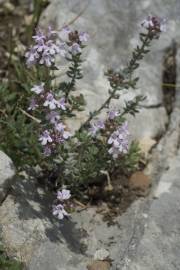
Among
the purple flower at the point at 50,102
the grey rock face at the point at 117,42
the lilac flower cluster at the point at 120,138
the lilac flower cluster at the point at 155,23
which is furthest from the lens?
the grey rock face at the point at 117,42

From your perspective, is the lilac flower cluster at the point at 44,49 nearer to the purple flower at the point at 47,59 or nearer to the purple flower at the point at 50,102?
the purple flower at the point at 47,59

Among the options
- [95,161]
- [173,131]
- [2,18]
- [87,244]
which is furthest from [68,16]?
[87,244]

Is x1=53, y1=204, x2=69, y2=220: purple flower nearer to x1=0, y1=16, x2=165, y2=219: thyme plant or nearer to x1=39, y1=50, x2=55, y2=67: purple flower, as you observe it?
x1=0, y1=16, x2=165, y2=219: thyme plant

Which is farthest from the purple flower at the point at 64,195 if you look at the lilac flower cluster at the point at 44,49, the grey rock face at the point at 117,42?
the grey rock face at the point at 117,42

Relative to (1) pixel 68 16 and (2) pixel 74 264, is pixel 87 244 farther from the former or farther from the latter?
(1) pixel 68 16

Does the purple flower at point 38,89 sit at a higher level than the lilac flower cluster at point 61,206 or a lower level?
higher

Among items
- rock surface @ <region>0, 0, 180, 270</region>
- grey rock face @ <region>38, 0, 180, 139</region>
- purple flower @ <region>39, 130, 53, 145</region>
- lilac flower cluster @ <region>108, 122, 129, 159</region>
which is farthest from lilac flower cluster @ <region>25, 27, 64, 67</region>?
grey rock face @ <region>38, 0, 180, 139</region>

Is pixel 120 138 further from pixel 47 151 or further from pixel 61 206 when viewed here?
pixel 61 206
